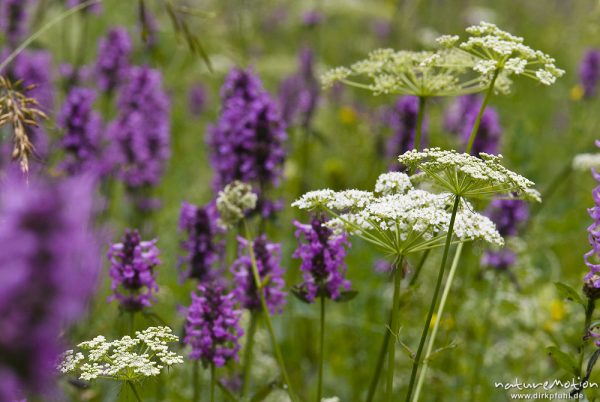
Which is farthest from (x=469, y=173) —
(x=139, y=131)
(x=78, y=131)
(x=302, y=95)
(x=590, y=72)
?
(x=590, y=72)

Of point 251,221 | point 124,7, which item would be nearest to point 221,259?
point 251,221

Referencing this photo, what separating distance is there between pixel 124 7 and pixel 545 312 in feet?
22.4

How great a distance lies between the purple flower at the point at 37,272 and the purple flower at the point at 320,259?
1.62 meters

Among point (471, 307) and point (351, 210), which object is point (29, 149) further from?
point (471, 307)

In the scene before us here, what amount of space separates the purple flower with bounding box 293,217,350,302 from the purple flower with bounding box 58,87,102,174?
6.15 ft

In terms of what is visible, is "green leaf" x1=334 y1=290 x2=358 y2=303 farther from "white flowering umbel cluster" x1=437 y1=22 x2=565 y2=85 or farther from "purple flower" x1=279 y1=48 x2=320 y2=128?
"purple flower" x1=279 y1=48 x2=320 y2=128

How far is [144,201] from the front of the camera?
214 inches

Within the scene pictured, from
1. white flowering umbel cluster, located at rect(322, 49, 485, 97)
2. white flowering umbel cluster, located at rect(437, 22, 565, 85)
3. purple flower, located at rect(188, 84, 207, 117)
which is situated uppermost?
white flowering umbel cluster, located at rect(437, 22, 565, 85)

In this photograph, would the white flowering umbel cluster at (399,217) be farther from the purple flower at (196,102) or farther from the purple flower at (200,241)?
the purple flower at (196,102)

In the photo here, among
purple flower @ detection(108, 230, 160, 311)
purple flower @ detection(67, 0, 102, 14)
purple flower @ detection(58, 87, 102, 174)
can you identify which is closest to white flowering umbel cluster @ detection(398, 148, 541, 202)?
purple flower @ detection(108, 230, 160, 311)

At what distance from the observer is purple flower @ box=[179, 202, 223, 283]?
3.38 metres

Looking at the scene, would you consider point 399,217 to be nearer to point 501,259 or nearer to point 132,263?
point 132,263

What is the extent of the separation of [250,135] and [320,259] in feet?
3.49

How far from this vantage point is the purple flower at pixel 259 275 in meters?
2.97
